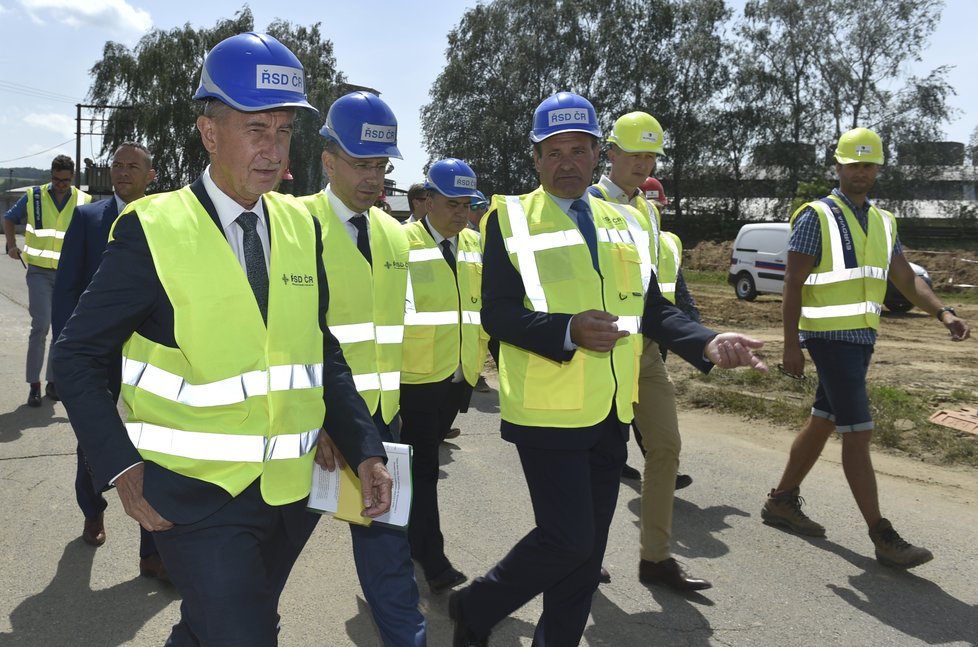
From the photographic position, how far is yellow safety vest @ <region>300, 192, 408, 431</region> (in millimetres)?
3512

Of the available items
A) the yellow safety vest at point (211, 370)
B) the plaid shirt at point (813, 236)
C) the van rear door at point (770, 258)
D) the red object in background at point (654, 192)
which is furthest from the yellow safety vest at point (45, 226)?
the van rear door at point (770, 258)

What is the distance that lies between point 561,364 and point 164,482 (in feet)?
4.98

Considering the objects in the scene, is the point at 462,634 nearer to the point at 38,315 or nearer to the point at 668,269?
the point at 668,269

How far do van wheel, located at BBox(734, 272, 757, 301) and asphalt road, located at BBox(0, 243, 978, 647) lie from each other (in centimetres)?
1580

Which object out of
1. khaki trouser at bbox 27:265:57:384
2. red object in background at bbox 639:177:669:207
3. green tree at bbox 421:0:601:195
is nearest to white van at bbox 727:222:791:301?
red object in background at bbox 639:177:669:207

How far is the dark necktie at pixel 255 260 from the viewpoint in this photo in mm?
2336

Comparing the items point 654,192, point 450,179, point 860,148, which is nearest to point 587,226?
point 450,179

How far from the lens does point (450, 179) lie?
16.5 feet

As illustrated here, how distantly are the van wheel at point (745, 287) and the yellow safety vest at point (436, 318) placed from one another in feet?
59.9

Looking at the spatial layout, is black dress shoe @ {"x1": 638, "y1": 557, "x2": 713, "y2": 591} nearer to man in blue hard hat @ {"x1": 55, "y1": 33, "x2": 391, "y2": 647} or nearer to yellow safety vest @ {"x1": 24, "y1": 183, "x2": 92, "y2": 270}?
man in blue hard hat @ {"x1": 55, "y1": 33, "x2": 391, "y2": 647}

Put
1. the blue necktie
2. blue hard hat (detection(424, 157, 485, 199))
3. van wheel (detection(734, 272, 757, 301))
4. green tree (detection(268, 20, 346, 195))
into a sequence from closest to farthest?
the blue necktie, blue hard hat (detection(424, 157, 485, 199)), van wheel (detection(734, 272, 757, 301)), green tree (detection(268, 20, 346, 195))

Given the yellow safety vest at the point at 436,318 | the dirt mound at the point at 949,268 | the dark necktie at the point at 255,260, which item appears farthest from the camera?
the dirt mound at the point at 949,268

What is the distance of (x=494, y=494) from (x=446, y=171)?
7.36 ft

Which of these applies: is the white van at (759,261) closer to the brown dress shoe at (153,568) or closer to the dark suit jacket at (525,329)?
the dark suit jacket at (525,329)
